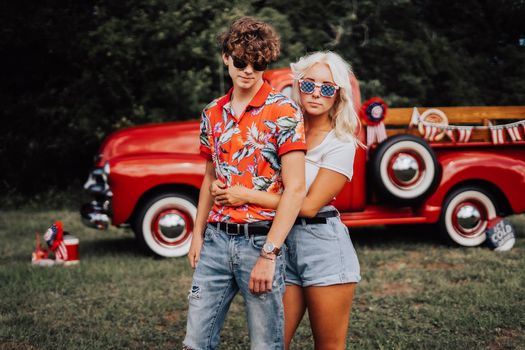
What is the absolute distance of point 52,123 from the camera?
1231cm

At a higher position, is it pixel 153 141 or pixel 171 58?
pixel 171 58

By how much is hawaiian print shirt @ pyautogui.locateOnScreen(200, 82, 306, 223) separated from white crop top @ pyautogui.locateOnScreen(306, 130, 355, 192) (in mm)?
203

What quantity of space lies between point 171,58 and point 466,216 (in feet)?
22.2

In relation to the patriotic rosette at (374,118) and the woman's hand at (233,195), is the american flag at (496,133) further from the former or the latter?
the woman's hand at (233,195)

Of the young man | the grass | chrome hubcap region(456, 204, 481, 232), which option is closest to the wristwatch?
the young man

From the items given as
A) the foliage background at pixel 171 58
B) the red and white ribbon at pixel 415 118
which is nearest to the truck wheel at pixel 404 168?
the red and white ribbon at pixel 415 118

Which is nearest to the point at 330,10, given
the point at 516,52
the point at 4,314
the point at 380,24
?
the point at 380,24

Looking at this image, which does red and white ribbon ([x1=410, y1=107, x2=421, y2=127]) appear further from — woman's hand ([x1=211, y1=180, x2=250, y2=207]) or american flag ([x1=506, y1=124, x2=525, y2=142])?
woman's hand ([x1=211, y1=180, x2=250, y2=207])

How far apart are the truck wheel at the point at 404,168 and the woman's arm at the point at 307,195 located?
3615mm

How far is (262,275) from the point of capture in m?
2.07

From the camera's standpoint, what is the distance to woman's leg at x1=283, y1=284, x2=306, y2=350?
2424 millimetres

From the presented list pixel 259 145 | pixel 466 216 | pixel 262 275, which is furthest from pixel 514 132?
pixel 262 275

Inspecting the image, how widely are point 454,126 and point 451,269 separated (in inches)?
66.9

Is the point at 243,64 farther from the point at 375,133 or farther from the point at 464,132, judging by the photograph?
the point at 464,132
